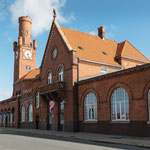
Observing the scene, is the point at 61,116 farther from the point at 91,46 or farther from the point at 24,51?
the point at 24,51

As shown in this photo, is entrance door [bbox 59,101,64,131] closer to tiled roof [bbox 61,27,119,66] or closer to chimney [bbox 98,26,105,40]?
tiled roof [bbox 61,27,119,66]

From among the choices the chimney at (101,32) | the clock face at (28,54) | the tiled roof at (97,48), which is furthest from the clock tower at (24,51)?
the tiled roof at (97,48)

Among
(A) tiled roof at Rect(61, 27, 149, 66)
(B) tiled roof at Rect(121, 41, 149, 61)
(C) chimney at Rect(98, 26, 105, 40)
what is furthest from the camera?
(C) chimney at Rect(98, 26, 105, 40)

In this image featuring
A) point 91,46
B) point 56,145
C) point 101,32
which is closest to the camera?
point 56,145

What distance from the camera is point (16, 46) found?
7188 centimetres

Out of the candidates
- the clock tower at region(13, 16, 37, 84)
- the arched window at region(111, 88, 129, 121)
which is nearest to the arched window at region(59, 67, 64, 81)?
the arched window at region(111, 88, 129, 121)

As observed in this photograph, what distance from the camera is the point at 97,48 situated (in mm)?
34062

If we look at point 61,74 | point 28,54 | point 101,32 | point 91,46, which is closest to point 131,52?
point 101,32

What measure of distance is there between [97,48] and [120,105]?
13.5m

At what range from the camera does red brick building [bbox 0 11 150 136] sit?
68.3 ft

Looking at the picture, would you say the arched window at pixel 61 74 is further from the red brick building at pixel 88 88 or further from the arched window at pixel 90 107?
the arched window at pixel 90 107

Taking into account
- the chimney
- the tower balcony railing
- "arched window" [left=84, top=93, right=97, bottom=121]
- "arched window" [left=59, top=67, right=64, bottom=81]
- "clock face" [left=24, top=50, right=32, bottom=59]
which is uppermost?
"clock face" [left=24, top=50, right=32, bottom=59]

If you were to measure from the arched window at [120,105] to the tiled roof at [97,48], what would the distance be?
851 centimetres

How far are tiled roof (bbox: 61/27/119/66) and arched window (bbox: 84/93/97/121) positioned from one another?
5.80 meters
